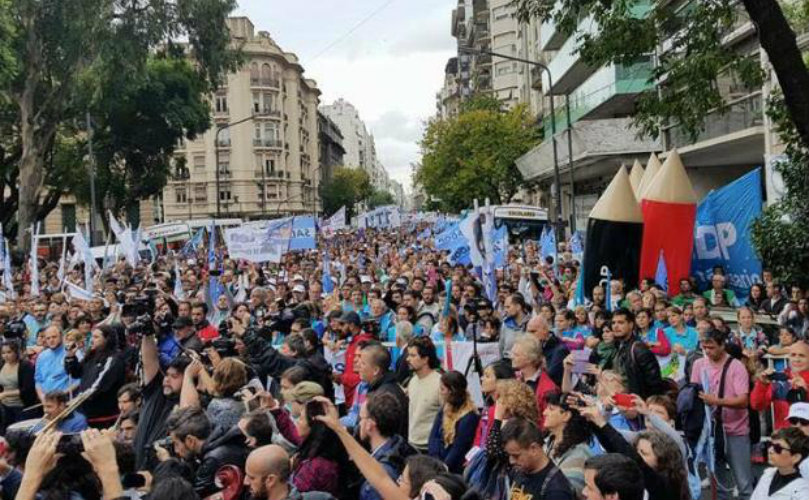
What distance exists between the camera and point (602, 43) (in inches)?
340

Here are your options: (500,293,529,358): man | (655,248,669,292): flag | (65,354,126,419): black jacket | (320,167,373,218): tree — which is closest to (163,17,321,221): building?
(320,167,373,218): tree

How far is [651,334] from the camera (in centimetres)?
835

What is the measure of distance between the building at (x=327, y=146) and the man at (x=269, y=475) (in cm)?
10837

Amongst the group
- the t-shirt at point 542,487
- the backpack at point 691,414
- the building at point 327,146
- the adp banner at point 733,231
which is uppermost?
the building at point 327,146

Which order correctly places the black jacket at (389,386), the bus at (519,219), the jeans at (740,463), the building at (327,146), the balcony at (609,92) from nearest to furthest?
the black jacket at (389,386), the jeans at (740,463), the balcony at (609,92), the bus at (519,219), the building at (327,146)

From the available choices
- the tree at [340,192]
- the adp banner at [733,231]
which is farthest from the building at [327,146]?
the adp banner at [733,231]

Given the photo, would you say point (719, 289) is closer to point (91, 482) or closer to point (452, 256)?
point (452, 256)

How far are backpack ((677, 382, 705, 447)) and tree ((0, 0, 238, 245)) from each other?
24.3 meters

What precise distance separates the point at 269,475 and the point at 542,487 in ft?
4.08

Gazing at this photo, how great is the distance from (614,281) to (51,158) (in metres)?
37.1

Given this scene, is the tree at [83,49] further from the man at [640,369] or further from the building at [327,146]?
the building at [327,146]

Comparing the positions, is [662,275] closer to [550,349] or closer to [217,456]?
[550,349]

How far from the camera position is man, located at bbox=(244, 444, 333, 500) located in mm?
3508

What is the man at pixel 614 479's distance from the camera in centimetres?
342
